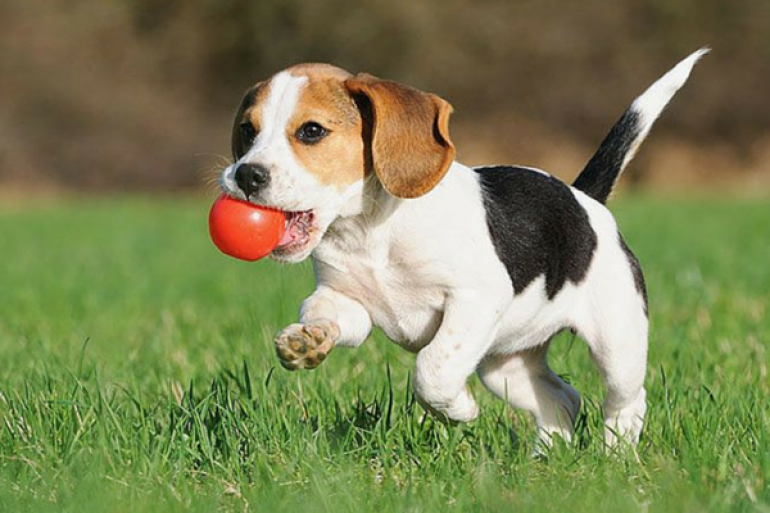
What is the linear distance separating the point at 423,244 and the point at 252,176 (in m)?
0.63

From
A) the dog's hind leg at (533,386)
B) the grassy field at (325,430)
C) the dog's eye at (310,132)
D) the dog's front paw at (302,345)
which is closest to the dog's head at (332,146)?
the dog's eye at (310,132)

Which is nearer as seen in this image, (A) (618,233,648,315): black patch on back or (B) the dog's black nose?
(B) the dog's black nose

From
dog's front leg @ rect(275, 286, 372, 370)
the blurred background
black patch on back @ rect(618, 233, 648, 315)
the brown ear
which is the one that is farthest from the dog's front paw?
the blurred background

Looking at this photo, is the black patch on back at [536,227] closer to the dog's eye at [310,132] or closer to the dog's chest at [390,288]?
the dog's chest at [390,288]

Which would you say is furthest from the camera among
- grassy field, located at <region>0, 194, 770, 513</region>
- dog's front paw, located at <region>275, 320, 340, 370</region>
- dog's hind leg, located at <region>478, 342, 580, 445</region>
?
dog's hind leg, located at <region>478, 342, 580, 445</region>

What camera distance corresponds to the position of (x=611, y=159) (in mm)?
5133

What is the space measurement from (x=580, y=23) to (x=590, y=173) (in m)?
31.2

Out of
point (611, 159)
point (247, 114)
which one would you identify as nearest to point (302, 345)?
point (247, 114)

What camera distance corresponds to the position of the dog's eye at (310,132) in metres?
4.05

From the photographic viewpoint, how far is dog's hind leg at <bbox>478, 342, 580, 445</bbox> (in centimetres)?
484

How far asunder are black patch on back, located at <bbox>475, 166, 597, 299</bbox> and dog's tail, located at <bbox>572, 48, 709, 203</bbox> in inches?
15.6

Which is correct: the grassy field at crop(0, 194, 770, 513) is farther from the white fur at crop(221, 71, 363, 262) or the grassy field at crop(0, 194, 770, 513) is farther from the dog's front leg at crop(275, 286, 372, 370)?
the white fur at crop(221, 71, 363, 262)

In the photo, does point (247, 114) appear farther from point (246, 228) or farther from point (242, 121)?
point (246, 228)

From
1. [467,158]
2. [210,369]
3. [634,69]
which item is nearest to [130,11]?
[467,158]
